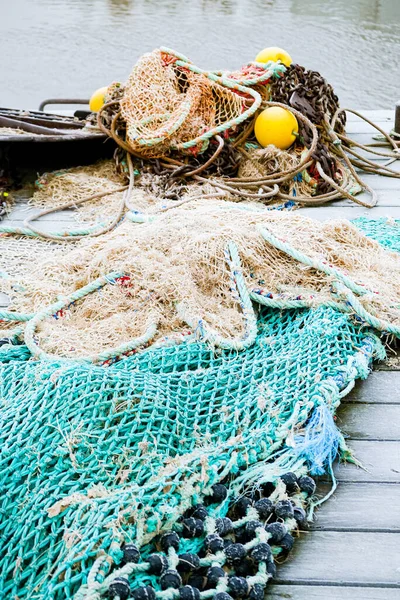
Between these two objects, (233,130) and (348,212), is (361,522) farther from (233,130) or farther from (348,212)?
(233,130)

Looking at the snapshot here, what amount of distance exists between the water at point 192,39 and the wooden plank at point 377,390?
8.02 meters

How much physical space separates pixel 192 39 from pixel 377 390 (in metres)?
12.4

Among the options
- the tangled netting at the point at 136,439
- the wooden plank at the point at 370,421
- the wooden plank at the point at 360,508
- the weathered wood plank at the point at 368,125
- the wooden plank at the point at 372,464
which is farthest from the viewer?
the weathered wood plank at the point at 368,125

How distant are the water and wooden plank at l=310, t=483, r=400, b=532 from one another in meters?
8.50

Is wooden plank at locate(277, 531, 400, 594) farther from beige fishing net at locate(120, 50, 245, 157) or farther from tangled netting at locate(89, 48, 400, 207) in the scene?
beige fishing net at locate(120, 50, 245, 157)

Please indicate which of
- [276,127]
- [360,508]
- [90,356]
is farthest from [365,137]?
[360,508]

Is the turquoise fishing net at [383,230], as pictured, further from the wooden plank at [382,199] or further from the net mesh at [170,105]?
the net mesh at [170,105]

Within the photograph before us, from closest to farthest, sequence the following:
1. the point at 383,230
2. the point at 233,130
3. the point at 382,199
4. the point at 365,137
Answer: the point at 383,230, the point at 382,199, the point at 233,130, the point at 365,137

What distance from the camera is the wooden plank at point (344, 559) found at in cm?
147

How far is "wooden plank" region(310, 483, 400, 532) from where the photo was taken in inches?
63.2

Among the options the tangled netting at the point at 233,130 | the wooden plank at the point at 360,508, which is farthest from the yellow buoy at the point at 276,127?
the wooden plank at the point at 360,508

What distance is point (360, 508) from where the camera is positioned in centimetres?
165

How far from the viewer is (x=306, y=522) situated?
5.24 feet

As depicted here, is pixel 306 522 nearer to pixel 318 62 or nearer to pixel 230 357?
pixel 230 357
